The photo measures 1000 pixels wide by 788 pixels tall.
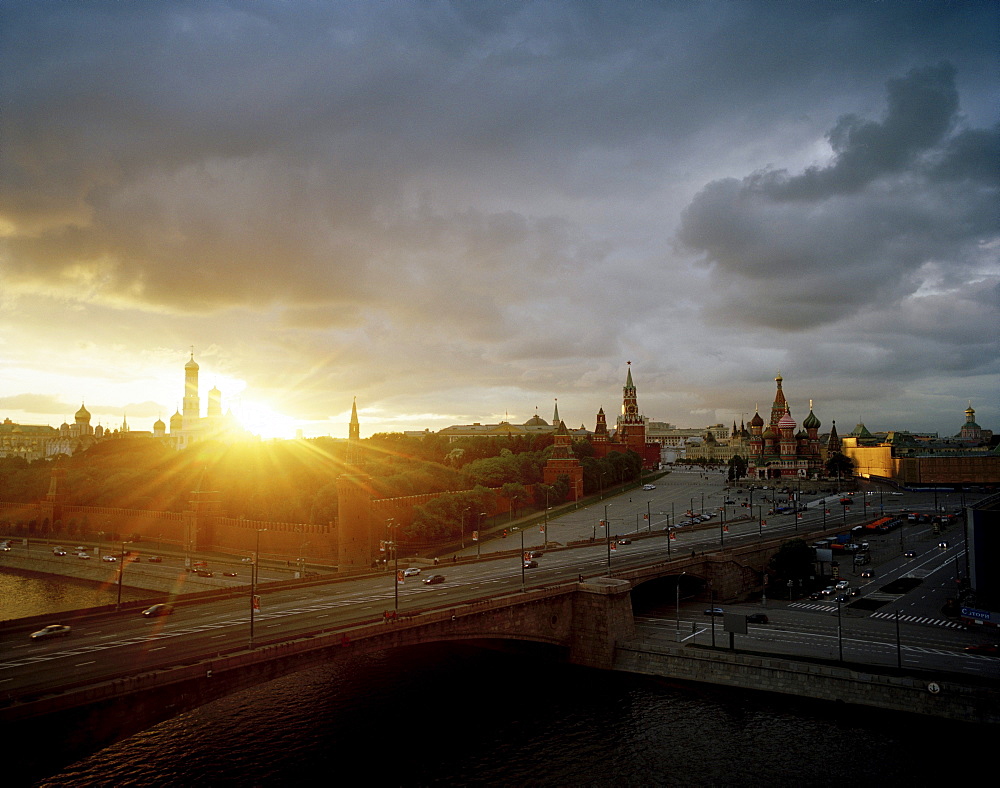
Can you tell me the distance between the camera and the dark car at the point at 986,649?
136 feet

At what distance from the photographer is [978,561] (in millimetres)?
51938

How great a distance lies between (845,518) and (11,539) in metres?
124

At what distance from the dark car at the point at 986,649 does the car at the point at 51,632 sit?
52.6 meters

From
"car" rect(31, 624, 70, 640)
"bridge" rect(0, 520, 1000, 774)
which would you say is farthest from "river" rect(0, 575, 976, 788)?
"car" rect(31, 624, 70, 640)

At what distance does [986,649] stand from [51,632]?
176ft

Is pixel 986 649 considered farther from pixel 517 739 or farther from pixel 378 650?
pixel 378 650

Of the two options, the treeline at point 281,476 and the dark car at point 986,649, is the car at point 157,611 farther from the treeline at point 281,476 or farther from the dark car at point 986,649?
the dark car at point 986,649

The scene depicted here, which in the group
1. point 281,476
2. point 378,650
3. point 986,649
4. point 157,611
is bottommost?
point 986,649

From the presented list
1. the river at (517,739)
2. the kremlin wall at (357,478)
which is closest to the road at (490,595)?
the river at (517,739)

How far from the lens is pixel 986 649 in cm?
4181

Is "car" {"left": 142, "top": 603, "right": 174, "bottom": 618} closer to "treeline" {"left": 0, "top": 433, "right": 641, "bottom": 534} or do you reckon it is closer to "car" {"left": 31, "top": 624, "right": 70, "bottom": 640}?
"car" {"left": 31, "top": 624, "right": 70, "bottom": 640}

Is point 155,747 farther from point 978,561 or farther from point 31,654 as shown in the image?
point 978,561

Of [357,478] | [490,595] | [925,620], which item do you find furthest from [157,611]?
[925,620]

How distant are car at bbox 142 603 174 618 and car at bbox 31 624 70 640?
13.5 ft
